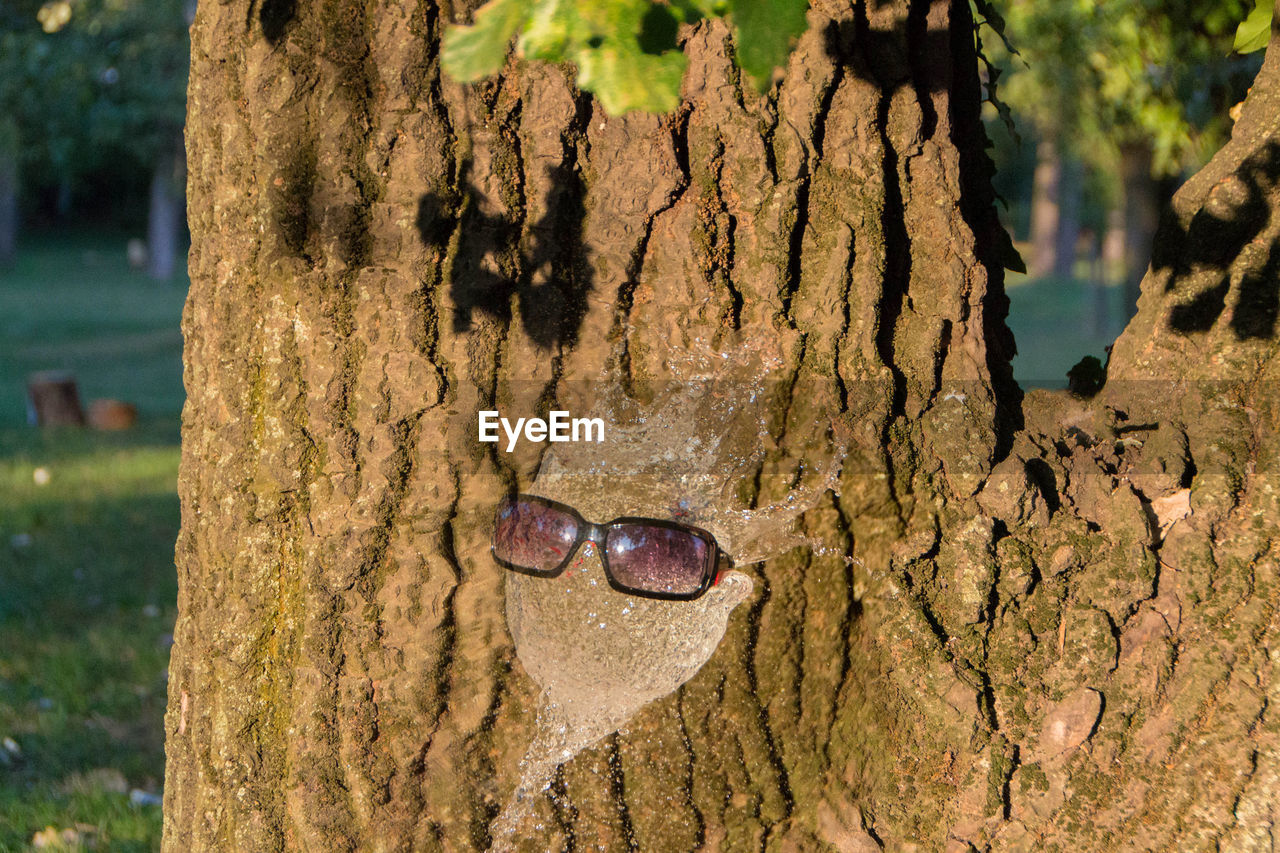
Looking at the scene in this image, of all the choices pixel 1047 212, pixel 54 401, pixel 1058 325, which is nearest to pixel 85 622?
pixel 54 401

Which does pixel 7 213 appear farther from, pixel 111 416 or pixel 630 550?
pixel 630 550

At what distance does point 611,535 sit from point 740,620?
262 millimetres

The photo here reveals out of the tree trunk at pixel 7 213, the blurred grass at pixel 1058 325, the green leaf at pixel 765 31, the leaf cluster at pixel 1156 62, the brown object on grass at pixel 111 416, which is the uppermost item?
the leaf cluster at pixel 1156 62

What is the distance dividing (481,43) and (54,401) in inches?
433

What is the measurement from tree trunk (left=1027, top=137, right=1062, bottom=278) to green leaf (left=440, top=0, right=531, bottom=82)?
123ft

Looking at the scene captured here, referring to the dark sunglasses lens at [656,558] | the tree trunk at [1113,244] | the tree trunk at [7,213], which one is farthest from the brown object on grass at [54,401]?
the tree trunk at [1113,244]

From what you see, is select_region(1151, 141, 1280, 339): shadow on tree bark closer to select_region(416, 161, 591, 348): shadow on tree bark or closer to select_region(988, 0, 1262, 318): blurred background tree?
select_region(988, 0, 1262, 318): blurred background tree

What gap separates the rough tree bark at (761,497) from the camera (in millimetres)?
1923

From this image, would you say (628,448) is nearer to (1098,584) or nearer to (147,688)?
(1098,584)

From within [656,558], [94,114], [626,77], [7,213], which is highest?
[94,114]

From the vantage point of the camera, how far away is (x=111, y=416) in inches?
441

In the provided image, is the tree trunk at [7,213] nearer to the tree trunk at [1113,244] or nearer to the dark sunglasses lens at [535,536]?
the tree trunk at [1113,244]

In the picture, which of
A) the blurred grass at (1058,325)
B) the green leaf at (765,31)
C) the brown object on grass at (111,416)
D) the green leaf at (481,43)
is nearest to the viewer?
the green leaf at (481,43)

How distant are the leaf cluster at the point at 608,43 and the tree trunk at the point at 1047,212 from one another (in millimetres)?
37456
